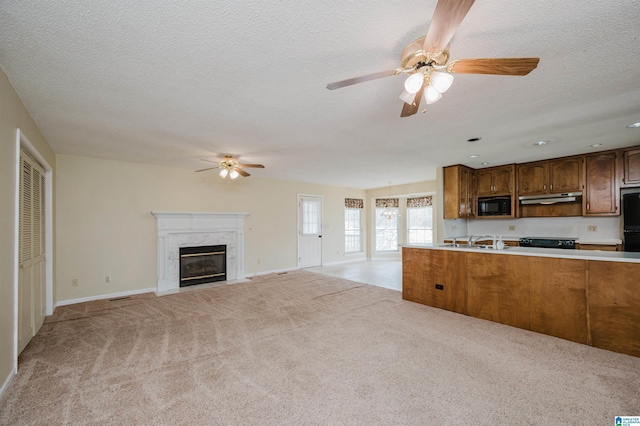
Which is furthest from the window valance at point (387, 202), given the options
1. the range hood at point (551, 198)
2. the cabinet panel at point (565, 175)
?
the cabinet panel at point (565, 175)

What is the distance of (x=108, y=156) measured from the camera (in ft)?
15.1

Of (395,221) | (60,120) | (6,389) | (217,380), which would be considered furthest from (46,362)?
(395,221)

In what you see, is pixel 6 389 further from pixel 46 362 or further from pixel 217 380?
pixel 217 380

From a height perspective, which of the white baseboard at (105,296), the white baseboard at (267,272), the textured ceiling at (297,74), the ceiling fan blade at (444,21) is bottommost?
the white baseboard at (267,272)

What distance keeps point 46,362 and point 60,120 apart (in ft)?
8.35

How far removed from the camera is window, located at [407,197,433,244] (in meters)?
8.33

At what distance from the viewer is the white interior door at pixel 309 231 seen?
7.60 m

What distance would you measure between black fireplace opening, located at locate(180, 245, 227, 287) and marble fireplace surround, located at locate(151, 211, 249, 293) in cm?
9

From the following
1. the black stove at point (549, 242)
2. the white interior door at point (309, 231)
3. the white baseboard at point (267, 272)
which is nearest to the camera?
the black stove at point (549, 242)

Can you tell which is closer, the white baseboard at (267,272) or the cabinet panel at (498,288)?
the cabinet panel at (498,288)

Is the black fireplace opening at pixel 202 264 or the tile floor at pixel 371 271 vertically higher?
the black fireplace opening at pixel 202 264

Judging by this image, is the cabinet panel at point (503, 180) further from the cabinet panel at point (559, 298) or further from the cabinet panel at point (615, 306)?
the cabinet panel at point (615, 306)

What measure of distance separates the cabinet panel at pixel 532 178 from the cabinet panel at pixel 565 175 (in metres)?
0.10

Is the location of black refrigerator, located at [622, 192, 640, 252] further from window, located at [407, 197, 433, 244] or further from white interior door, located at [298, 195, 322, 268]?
white interior door, located at [298, 195, 322, 268]
